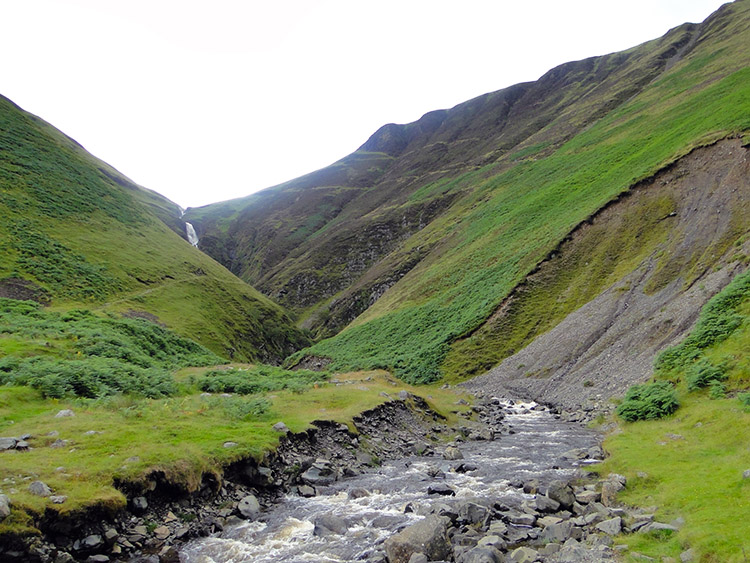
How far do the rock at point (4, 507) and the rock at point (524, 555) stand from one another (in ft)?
43.6

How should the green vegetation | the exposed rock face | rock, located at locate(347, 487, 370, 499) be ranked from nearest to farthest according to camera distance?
rock, located at locate(347, 487, 370, 499) < the green vegetation < the exposed rock face

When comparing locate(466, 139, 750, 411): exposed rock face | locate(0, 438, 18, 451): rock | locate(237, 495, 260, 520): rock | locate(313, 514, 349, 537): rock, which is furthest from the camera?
locate(466, 139, 750, 411): exposed rock face

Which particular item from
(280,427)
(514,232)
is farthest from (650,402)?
(514,232)

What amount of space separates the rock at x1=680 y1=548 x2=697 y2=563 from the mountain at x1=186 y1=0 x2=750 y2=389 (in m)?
28.1

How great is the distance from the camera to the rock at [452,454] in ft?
78.9

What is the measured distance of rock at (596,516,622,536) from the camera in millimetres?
12133

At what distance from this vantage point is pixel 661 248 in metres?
49.4

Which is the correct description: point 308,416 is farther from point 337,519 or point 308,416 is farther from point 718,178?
point 718,178

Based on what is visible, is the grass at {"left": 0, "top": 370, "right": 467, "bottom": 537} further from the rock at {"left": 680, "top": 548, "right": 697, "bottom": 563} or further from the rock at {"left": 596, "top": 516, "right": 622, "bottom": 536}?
the rock at {"left": 680, "top": 548, "right": 697, "bottom": 563}

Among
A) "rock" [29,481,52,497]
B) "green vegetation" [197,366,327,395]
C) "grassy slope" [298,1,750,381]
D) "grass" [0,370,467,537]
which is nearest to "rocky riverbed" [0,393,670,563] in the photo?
"grass" [0,370,467,537]

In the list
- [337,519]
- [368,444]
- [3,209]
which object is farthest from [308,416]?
[3,209]

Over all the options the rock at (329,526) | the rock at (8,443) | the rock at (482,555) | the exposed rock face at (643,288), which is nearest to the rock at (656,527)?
the rock at (482,555)

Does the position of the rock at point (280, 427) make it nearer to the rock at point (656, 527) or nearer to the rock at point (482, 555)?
the rock at point (482, 555)

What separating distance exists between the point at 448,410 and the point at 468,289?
40529mm
